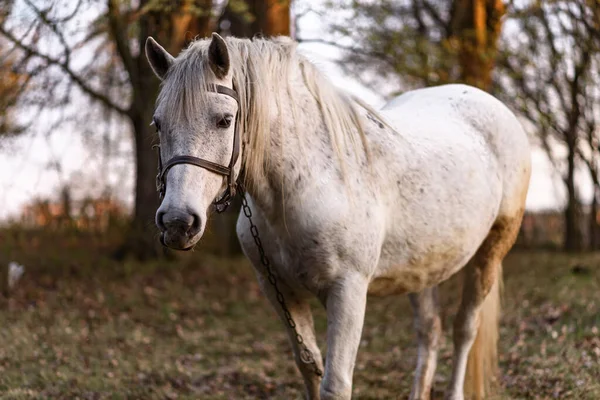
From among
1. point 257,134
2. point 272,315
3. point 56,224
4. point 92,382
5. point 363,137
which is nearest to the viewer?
point 257,134

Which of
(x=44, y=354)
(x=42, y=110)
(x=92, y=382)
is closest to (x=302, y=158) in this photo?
(x=92, y=382)

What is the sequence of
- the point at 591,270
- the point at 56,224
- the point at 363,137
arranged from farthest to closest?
the point at 56,224 → the point at 591,270 → the point at 363,137

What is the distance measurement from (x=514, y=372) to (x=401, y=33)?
246 inches

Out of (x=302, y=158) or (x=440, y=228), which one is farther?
(x=440, y=228)

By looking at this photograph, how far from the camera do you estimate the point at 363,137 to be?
11.5 ft

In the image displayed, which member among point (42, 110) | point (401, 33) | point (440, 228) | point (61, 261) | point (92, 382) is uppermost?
point (401, 33)

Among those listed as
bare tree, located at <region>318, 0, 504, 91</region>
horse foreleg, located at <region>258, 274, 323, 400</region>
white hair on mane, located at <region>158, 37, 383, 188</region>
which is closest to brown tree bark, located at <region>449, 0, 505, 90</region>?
bare tree, located at <region>318, 0, 504, 91</region>

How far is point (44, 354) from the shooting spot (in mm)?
6133

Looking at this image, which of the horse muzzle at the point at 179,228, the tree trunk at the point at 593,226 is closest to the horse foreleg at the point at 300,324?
the horse muzzle at the point at 179,228

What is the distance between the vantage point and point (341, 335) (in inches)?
126

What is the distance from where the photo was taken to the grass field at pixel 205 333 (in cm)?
515

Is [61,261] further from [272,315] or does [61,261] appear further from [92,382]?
[92,382]

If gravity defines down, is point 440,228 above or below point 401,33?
→ below

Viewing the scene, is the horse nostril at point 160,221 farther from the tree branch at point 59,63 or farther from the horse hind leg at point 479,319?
the tree branch at point 59,63
